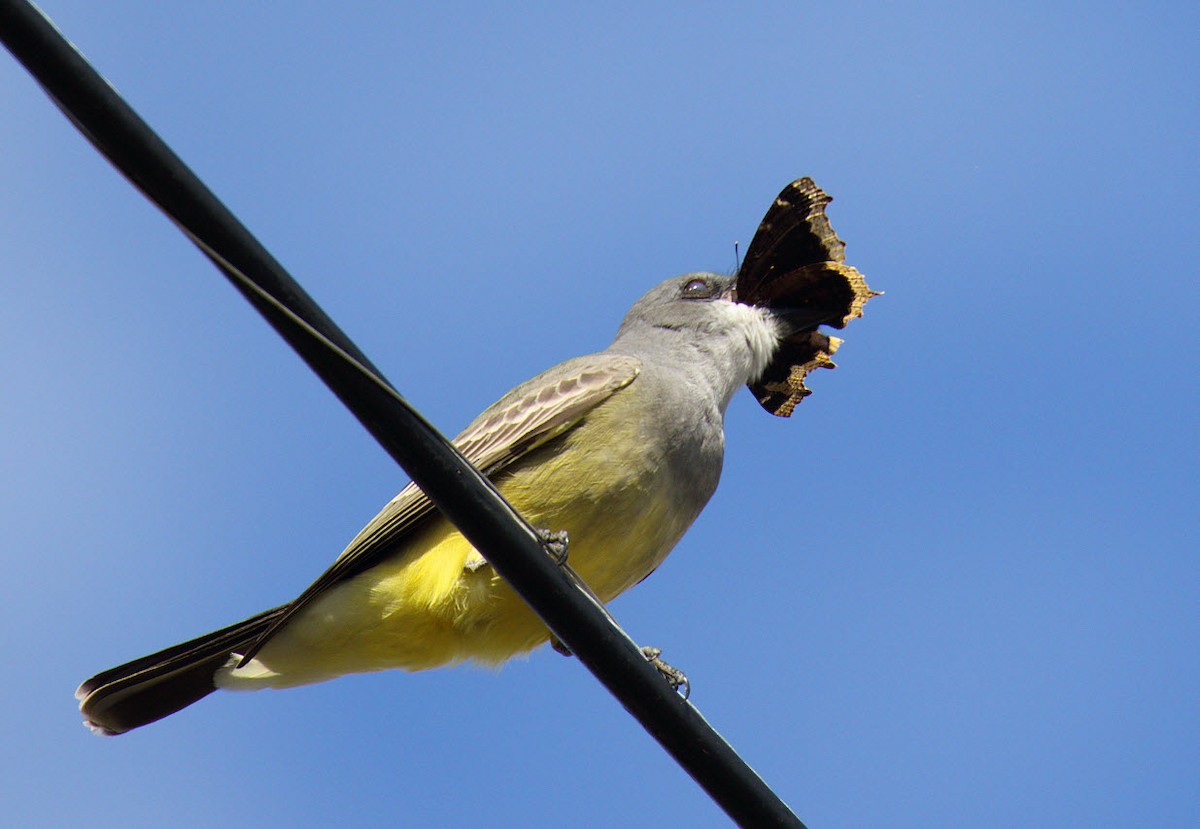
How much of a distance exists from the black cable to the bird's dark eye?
3.98 m

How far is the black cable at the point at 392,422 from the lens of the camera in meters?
2.85

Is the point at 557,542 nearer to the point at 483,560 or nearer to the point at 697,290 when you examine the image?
the point at 483,560

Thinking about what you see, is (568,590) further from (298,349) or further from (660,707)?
(298,349)

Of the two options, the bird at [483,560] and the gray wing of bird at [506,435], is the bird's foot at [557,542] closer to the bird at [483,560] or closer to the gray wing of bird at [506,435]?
the bird at [483,560]

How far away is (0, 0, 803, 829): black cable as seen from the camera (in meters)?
2.85

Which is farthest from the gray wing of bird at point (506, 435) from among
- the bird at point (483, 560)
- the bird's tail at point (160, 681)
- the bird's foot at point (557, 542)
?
the bird's foot at point (557, 542)

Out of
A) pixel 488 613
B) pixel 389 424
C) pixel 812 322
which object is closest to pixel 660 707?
pixel 389 424

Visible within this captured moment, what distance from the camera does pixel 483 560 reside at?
18.1 ft

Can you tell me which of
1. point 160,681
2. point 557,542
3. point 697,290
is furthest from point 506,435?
point 697,290

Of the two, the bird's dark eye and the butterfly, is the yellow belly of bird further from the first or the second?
the bird's dark eye

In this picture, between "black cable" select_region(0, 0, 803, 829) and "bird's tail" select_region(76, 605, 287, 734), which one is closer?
"black cable" select_region(0, 0, 803, 829)

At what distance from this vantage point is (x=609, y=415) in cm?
603

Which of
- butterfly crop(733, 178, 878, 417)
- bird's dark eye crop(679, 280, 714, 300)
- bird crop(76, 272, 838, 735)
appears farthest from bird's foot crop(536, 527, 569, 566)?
bird's dark eye crop(679, 280, 714, 300)

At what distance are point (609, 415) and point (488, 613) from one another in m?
1.03
